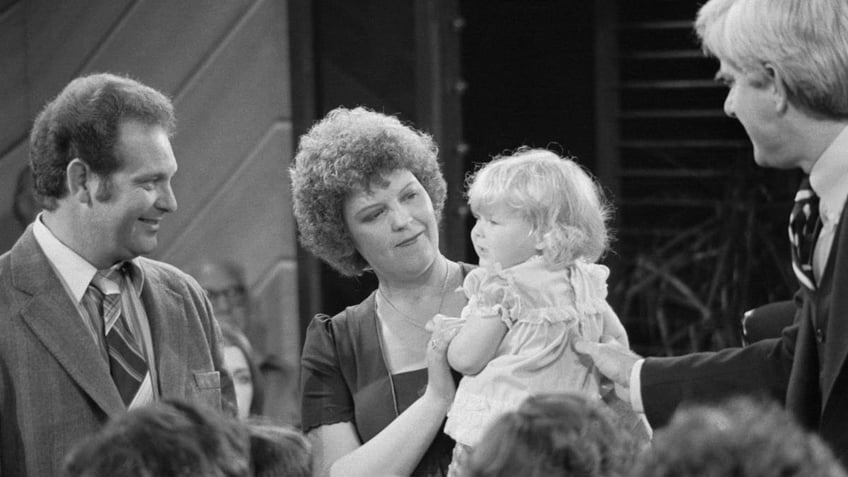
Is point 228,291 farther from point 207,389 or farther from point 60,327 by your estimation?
point 60,327

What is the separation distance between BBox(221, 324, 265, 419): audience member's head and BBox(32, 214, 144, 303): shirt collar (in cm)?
134

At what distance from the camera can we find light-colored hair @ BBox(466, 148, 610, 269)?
2.67m

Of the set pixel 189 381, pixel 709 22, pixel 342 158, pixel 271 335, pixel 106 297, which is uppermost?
pixel 709 22

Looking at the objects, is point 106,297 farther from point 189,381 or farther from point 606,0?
point 606,0

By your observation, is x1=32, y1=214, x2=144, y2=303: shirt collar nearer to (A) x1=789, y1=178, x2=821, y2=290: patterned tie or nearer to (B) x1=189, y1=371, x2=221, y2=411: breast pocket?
(B) x1=189, y1=371, x2=221, y2=411: breast pocket

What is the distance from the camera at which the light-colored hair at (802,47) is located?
2096mm

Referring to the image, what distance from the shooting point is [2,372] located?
2527 mm

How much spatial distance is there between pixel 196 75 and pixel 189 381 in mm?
2917

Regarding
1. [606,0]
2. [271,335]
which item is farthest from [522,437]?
[606,0]

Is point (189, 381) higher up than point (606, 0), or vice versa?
point (606, 0)

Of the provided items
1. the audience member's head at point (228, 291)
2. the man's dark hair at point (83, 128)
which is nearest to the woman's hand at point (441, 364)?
the man's dark hair at point (83, 128)

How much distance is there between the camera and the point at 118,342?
267cm

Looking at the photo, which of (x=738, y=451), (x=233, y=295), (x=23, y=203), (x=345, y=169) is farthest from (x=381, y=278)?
(x=23, y=203)

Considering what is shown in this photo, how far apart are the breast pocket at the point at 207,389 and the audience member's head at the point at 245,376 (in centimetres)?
115
